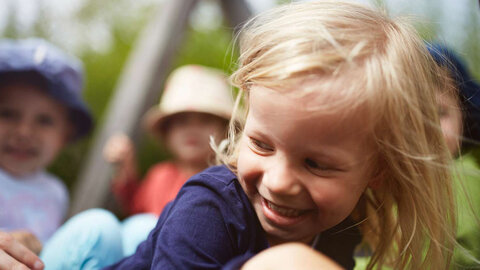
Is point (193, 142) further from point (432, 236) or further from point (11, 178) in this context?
point (432, 236)

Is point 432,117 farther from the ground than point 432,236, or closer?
farther from the ground

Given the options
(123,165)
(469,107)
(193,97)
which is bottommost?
(123,165)

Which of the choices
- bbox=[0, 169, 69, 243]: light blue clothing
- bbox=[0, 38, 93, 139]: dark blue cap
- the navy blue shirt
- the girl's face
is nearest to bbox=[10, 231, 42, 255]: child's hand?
the navy blue shirt

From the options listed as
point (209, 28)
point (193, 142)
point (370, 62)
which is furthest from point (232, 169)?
point (209, 28)

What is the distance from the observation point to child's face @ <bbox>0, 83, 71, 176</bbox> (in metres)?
1.61

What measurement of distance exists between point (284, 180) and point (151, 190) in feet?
4.99

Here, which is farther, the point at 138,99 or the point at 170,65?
the point at 170,65

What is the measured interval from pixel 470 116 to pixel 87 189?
1.50 meters

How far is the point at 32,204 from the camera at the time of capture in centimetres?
165

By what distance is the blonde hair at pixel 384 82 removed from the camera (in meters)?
0.68

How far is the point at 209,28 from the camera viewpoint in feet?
8.71

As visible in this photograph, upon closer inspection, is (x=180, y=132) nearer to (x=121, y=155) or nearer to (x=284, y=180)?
(x=121, y=155)

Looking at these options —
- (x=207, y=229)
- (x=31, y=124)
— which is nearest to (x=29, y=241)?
(x=207, y=229)

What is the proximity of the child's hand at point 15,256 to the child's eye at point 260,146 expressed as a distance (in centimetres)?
49
